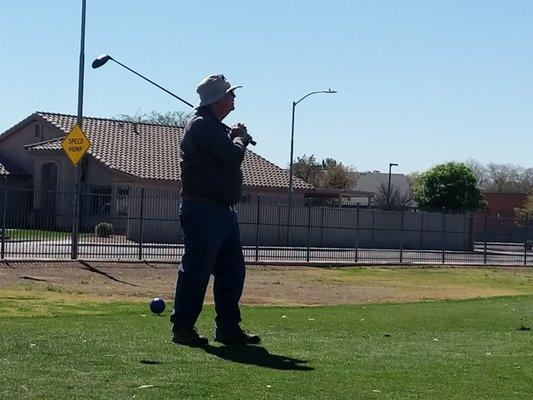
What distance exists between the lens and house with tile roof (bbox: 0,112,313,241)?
45.8m

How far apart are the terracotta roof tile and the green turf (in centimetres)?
3615

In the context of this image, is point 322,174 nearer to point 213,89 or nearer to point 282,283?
point 282,283

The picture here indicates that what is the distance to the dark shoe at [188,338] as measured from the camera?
26.0 ft

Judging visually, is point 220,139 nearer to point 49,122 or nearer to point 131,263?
point 131,263

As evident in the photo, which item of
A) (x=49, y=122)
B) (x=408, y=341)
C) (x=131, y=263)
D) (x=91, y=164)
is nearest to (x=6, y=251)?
(x=131, y=263)

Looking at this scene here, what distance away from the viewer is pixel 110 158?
46219 mm

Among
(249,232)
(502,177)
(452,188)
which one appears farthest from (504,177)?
(249,232)

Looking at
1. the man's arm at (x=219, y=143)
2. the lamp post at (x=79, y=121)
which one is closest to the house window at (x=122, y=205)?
the lamp post at (x=79, y=121)

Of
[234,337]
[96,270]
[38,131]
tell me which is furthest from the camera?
[38,131]

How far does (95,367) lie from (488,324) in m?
6.45

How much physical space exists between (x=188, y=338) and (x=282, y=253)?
23.8 metres

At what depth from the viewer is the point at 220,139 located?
26.2 ft

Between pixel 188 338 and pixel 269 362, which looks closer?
pixel 269 362

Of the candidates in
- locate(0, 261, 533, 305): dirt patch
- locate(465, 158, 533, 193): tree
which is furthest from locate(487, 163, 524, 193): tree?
locate(0, 261, 533, 305): dirt patch
